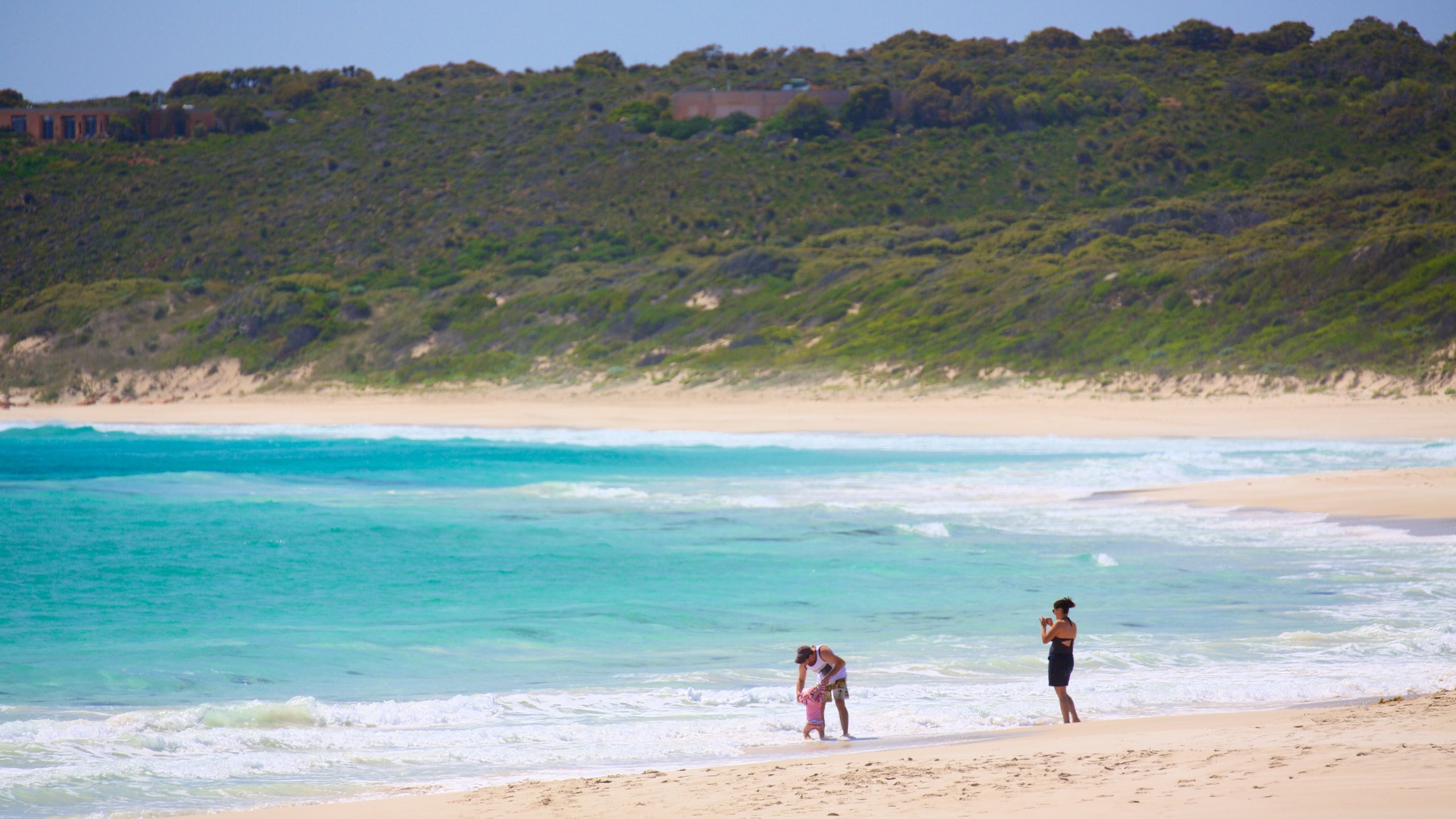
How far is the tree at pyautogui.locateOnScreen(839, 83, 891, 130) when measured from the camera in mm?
73125

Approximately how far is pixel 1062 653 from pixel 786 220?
188ft

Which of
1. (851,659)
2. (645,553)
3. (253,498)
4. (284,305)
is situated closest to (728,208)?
(284,305)

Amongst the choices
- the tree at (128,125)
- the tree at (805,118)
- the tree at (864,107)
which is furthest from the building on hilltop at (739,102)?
the tree at (128,125)

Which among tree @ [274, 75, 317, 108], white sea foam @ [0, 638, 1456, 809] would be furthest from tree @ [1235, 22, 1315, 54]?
white sea foam @ [0, 638, 1456, 809]

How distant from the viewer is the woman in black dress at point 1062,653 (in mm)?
7750

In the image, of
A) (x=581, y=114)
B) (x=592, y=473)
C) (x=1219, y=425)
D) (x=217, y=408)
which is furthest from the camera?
(x=581, y=114)

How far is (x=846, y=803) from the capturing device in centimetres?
545

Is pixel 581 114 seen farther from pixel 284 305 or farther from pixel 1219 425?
pixel 1219 425

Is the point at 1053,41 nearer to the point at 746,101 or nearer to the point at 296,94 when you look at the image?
the point at 746,101

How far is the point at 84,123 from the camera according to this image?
A: 8094 centimetres

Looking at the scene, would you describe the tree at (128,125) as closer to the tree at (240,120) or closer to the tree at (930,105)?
the tree at (240,120)

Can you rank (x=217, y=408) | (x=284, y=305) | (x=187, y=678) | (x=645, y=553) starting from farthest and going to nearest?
(x=284, y=305)
(x=217, y=408)
(x=645, y=553)
(x=187, y=678)

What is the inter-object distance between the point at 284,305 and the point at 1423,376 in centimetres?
4622

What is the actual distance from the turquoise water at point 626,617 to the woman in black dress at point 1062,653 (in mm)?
354
